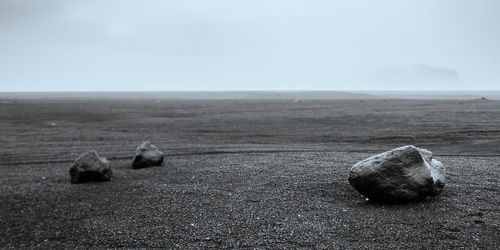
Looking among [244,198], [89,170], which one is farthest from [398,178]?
[89,170]

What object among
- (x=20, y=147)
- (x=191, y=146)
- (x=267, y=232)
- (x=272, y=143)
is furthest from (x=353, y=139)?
(x=20, y=147)

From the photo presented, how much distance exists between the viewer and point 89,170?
9703mm

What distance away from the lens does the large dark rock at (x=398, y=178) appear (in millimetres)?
7078

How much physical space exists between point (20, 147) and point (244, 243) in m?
13.7

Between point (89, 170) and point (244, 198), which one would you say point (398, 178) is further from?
point (89, 170)

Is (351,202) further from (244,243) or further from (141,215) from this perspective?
(141,215)

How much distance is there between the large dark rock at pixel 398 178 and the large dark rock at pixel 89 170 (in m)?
6.35

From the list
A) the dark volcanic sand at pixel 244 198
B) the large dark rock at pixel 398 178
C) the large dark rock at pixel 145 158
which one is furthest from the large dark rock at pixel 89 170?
the large dark rock at pixel 398 178

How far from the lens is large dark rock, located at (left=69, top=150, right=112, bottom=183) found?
9711 mm

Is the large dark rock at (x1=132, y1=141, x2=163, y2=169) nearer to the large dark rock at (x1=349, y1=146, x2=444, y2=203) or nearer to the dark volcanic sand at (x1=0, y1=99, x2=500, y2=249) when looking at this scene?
the dark volcanic sand at (x1=0, y1=99, x2=500, y2=249)

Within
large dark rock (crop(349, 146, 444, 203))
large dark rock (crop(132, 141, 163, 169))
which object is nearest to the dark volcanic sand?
large dark rock (crop(349, 146, 444, 203))

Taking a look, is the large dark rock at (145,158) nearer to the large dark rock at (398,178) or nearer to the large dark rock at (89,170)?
the large dark rock at (89,170)

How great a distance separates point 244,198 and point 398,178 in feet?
10.1

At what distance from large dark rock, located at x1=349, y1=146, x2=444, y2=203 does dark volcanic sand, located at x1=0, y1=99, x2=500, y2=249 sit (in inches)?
8.0
